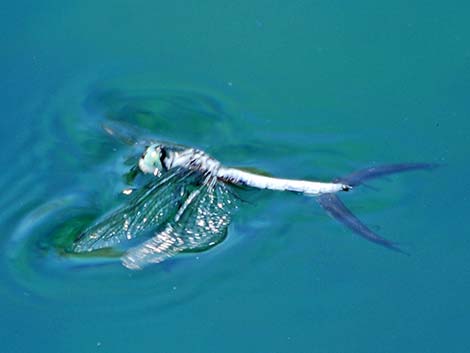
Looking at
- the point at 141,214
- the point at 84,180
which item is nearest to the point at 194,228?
the point at 141,214

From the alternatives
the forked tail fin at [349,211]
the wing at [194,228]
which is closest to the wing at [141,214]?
the wing at [194,228]

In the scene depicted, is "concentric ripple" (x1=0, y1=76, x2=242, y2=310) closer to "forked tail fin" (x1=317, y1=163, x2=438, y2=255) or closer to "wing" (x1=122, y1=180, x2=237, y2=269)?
"wing" (x1=122, y1=180, x2=237, y2=269)

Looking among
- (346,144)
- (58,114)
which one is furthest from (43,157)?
(346,144)

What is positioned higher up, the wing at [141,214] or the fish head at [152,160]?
the fish head at [152,160]

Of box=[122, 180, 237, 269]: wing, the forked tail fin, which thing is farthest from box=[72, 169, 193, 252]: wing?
the forked tail fin

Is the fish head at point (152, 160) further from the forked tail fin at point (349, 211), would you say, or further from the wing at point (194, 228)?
the forked tail fin at point (349, 211)

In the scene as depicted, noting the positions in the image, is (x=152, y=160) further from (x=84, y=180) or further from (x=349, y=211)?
(x=349, y=211)
